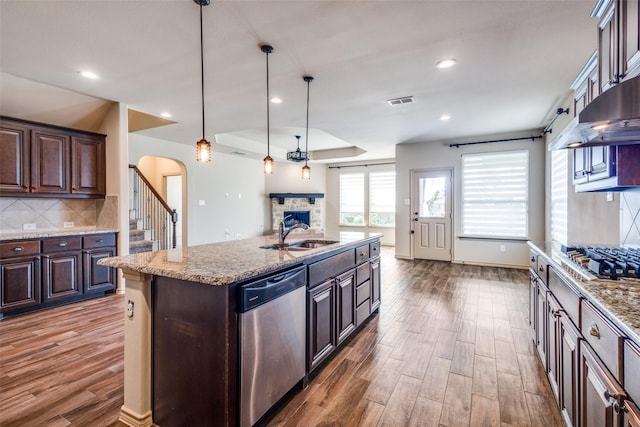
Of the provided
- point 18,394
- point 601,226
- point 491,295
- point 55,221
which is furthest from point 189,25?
point 491,295

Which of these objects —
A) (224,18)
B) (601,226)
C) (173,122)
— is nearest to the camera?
(224,18)

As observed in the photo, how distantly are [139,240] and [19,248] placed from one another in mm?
2313

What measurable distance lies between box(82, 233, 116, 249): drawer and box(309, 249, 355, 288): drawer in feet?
10.7

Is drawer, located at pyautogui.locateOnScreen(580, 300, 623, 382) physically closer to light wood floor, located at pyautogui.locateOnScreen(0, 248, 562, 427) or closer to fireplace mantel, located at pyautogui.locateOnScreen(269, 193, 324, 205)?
light wood floor, located at pyautogui.locateOnScreen(0, 248, 562, 427)

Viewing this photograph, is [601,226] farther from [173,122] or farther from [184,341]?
[173,122]

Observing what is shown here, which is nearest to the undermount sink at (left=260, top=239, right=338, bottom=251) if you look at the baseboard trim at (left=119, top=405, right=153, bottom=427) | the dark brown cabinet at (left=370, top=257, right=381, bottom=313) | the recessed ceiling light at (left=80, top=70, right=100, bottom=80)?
the dark brown cabinet at (left=370, top=257, right=381, bottom=313)

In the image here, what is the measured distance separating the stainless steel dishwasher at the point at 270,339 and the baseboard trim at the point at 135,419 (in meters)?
0.60

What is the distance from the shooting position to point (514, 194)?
18.6 ft

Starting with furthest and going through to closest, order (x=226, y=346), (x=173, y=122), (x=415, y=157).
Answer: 1. (x=415, y=157)
2. (x=173, y=122)
3. (x=226, y=346)

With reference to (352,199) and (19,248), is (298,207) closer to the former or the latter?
(352,199)

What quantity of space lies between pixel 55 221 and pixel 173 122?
2.16m

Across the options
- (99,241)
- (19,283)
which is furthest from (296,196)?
(19,283)

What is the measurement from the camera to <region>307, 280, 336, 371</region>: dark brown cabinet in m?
2.06

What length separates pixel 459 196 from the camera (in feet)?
20.2
